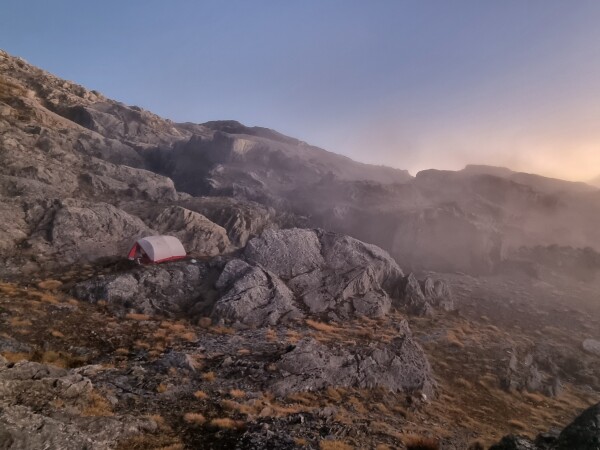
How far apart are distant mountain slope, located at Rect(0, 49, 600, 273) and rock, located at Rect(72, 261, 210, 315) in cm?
758

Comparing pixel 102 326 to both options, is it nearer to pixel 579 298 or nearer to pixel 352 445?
pixel 352 445

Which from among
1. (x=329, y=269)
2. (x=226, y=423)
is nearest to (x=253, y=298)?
(x=329, y=269)

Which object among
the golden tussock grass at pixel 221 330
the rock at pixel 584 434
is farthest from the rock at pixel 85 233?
the rock at pixel 584 434

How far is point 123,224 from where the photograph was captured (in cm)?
3900

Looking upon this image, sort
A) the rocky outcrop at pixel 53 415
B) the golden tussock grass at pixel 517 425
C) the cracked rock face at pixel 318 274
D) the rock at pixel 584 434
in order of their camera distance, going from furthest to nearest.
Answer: the cracked rock face at pixel 318 274 → the golden tussock grass at pixel 517 425 → the rock at pixel 584 434 → the rocky outcrop at pixel 53 415

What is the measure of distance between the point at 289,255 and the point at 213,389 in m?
20.7

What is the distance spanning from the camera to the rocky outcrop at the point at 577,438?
1119cm

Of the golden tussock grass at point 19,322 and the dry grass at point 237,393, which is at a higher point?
the golden tussock grass at point 19,322

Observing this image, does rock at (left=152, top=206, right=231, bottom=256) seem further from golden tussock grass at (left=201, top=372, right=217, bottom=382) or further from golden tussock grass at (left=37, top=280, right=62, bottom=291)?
golden tussock grass at (left=201, top=372, right=217, bottom=382)

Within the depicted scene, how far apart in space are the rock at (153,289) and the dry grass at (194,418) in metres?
14.5

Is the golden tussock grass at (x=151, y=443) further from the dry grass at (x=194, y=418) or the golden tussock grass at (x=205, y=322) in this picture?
the golden tussock grass at (x=205, y=322)

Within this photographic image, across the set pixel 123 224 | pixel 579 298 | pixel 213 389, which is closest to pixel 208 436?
pixel 213 389

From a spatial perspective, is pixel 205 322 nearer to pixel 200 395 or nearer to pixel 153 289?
pixel 153 289

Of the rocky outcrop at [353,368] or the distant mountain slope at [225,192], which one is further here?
the distant mountain slope at [225,192]
